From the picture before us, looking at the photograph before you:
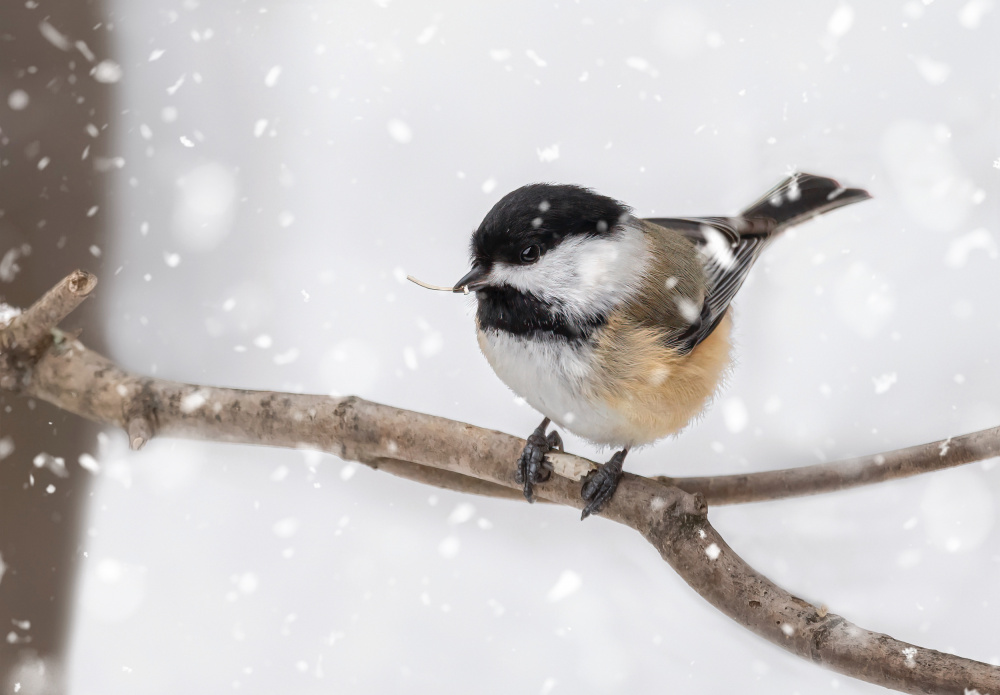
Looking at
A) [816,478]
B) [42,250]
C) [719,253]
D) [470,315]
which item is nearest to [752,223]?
[719,253]

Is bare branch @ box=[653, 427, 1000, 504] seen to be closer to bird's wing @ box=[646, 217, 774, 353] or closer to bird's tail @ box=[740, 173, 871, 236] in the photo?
bird's wing @ box=[646, 217, 774, 353]

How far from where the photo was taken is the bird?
3.38ft

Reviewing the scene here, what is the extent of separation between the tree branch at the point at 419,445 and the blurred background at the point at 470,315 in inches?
14.7

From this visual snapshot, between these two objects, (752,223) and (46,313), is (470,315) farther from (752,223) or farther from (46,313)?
(46,313)

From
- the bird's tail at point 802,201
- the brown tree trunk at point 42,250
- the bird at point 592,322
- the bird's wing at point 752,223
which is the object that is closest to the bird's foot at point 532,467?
the bird at point 592,322

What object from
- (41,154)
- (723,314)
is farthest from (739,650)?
(41,154)

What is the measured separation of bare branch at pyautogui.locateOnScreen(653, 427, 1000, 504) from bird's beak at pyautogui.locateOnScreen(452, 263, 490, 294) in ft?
1.47

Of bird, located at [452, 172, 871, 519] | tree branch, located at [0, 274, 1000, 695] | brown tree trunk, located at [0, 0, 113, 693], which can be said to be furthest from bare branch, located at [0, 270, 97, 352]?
bird, located at [452, 172, 871, 519]

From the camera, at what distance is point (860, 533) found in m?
1.79

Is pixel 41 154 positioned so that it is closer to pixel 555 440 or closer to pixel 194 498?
pixel 194 498

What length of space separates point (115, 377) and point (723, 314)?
38.8 inches

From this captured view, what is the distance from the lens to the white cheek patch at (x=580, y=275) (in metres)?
1.04

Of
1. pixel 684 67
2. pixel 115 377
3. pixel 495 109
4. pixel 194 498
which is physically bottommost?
pixel 194 498

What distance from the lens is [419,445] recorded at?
120 cm
